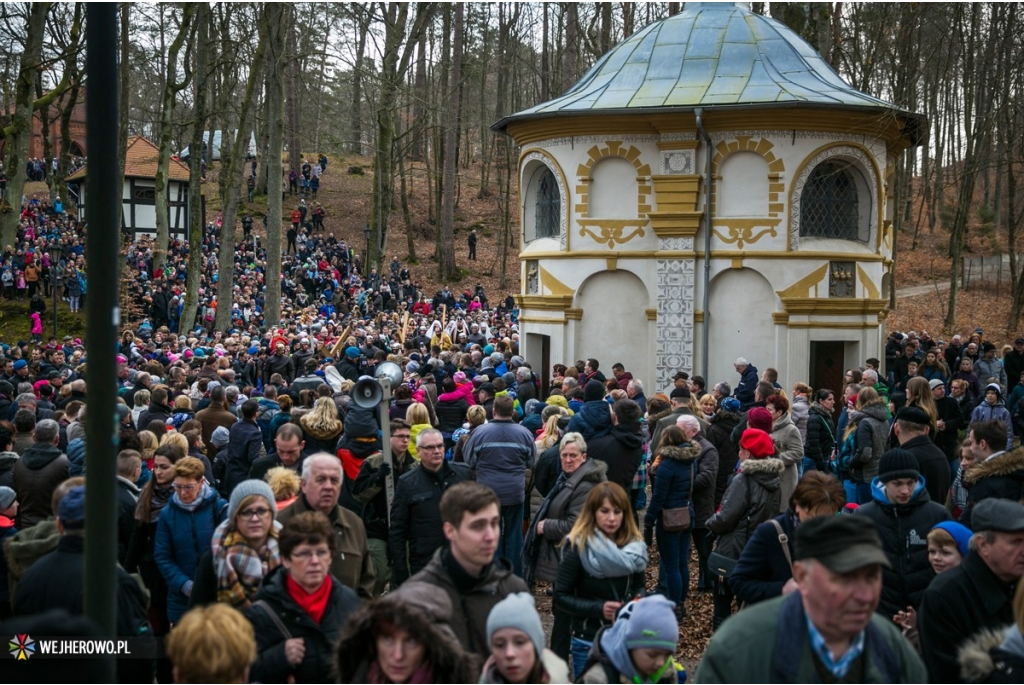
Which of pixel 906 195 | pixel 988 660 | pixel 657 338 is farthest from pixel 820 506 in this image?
pixel 906 195

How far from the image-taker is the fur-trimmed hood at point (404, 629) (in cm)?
427

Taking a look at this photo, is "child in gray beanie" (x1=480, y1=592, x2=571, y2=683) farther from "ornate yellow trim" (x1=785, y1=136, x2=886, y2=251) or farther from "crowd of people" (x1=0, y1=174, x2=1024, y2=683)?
"ornate yellow trim" (x1=785, y1=136, x2=886, y2=251)

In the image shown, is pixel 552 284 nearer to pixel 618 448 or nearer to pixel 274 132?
pixel 274 132

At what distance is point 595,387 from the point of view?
39.0 ft

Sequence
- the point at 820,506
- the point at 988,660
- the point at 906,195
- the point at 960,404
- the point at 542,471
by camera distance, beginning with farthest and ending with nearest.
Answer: the point at 906,195, the point at 960,404, the point at 542,471, the point at 820,506, the point at 988,660

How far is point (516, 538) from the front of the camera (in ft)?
34.4

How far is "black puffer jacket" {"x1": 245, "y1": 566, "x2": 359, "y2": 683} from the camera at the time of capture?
505 centimetres

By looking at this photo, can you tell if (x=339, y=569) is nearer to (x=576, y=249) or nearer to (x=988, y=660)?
(x=988, y=660)

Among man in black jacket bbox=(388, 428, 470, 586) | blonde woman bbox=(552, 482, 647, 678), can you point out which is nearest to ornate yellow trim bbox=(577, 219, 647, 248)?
man in black jacket bbox=(388, 428, 470, 586)

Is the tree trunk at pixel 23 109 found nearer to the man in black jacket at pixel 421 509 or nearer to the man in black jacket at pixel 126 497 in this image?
the man in black jacket at pixel 126 497

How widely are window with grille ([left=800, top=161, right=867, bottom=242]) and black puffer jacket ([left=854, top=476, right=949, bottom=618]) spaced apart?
1583 cm

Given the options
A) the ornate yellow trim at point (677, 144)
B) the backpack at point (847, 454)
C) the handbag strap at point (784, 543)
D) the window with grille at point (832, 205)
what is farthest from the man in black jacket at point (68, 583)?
the window with grille at point (832, 205)

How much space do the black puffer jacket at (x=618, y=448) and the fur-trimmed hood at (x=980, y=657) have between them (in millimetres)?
6062

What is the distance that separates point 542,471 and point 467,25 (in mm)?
43545
